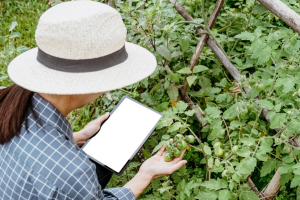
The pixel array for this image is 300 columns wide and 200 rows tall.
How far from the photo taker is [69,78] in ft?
4.58

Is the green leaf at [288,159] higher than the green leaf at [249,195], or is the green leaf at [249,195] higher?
the green leaf at [288,159]

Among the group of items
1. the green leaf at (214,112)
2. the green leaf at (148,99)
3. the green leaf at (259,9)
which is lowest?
the green leaf at (148,99)

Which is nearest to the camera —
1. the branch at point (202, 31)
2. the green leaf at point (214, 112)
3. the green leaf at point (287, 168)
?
the green leaf at point (287, 168)

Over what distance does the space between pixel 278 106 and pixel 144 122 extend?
2.92 ft

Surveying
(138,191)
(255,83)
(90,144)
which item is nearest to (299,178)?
(255,83)

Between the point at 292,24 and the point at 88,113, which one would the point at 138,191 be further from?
the point at 88,113

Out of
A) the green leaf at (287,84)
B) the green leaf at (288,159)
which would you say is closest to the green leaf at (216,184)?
the green leaf at (288,159)

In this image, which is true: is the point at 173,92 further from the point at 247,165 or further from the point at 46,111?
the point at 46,111

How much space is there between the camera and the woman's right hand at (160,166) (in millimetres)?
1841

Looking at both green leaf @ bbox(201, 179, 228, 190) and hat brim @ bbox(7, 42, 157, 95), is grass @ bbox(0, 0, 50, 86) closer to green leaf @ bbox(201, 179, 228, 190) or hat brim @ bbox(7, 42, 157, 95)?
hat brim @ bbox(7, 42, 157, 95)

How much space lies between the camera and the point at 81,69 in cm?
142

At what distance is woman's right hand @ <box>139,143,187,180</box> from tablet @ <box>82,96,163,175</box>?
0.48 ft

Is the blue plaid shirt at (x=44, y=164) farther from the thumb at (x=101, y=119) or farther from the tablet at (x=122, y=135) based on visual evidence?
the thumb at (x=101, y=119)

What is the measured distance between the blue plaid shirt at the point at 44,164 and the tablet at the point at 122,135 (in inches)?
22.5
